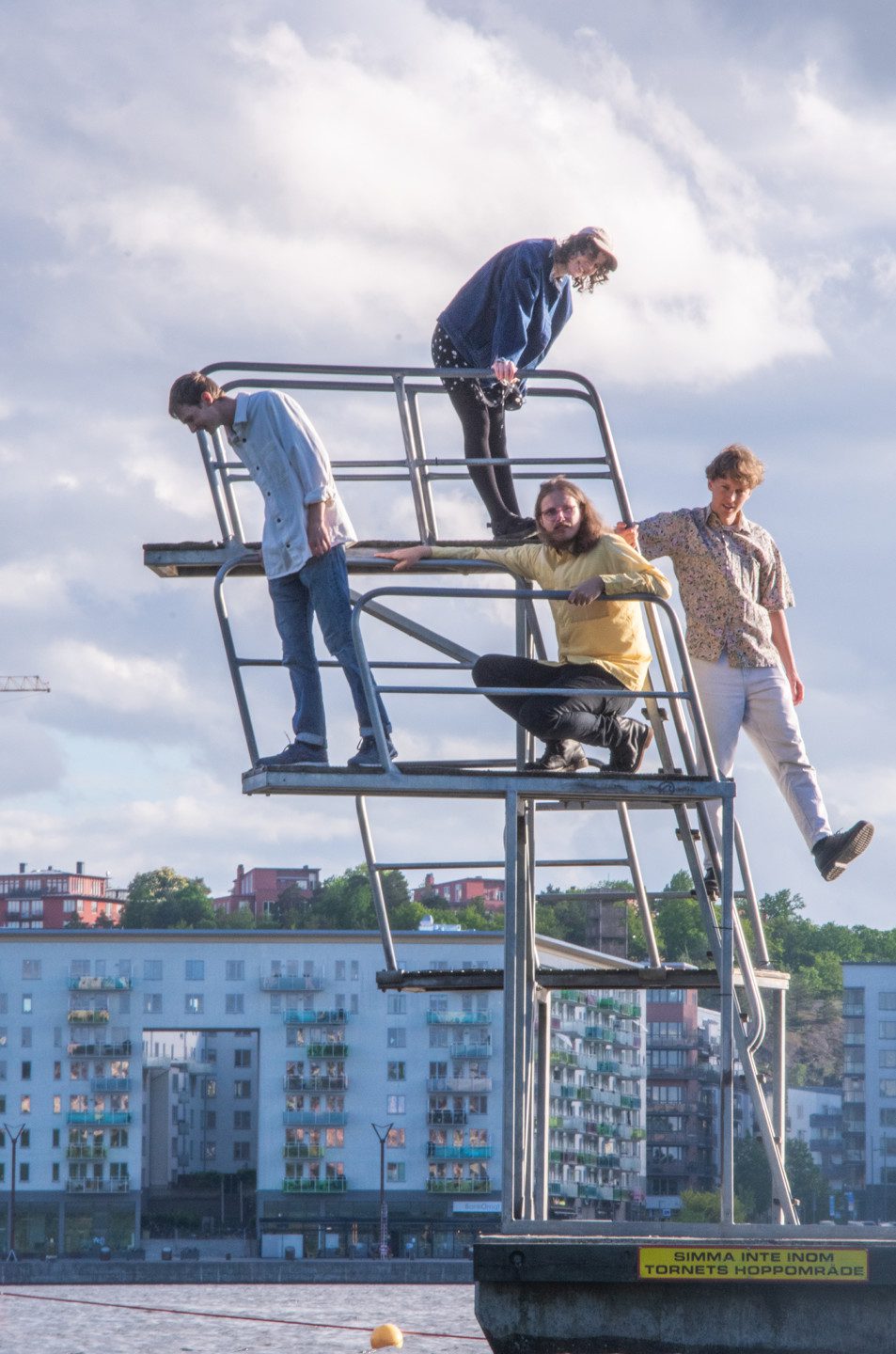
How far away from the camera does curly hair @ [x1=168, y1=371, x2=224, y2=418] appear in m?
10.4

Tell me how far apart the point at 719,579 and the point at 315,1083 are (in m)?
158

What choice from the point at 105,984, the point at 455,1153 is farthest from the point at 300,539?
the point at 105,984

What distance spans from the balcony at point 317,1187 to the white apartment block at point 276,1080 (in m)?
0.10

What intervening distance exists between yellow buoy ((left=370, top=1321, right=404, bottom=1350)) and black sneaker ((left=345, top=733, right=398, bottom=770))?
2494 mm

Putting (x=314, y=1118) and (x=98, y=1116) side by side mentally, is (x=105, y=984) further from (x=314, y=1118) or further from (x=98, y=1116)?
(x=314, y=1118)

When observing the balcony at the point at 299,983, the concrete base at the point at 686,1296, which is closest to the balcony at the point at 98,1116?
the balcony at the point at 299,983

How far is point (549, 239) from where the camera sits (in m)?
11.3

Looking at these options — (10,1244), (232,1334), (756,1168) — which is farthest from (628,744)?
(756,1168)

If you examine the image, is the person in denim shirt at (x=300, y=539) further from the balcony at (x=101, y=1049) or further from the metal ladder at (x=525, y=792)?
the balcony at (x=101, y=1049)

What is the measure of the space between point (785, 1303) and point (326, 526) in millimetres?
4151

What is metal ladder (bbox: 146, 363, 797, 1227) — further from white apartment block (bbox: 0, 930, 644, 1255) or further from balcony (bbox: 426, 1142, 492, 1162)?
balcony (bbox: 426, 1142, 492, 1162)

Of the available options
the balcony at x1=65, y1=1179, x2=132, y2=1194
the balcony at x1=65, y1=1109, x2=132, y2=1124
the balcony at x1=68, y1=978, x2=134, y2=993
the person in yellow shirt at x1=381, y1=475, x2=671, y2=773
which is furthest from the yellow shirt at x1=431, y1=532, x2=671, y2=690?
the balcony at x1=65, y1=1109, x2=132, y2=1124

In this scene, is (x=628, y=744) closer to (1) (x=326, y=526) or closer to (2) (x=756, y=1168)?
(1) (x=326, y=526)

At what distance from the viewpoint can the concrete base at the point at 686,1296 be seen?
8.13 metres
